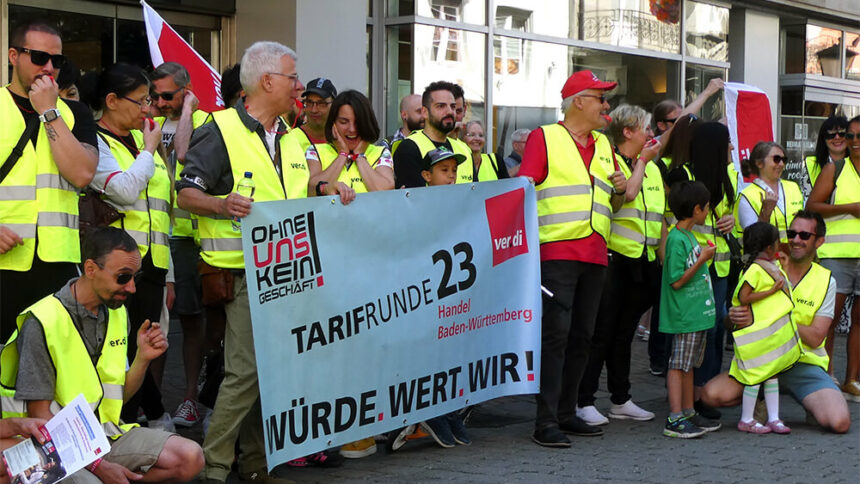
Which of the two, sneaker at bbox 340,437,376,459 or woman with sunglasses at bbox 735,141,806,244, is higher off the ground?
woman with sunglasses at bbox 735,141,806,244

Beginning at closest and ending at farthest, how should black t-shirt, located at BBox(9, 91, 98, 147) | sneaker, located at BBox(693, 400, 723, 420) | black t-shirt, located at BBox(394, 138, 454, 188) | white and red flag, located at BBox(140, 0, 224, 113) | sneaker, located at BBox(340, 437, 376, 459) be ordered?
1. black t-shirt, located at BBox(9, 91, 98, 147)
2. sneaker, located at BBox(340, 437, 376, 459)
3. black t-shirt, located at BBox(394, 138, 454, 188)
4. white and red flag, located at BBox(140, 0, 224, 113)
5. sneaker, located at BBox(693, 400, 723, 420)

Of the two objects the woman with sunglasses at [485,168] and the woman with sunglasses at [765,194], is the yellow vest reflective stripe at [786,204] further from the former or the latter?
the woman with sunglasses at [485,168]

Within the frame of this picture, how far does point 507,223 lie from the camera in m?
6.51

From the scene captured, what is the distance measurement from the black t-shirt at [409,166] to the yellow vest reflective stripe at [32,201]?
2.05 metres

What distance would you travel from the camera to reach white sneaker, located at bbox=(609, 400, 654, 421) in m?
7.29

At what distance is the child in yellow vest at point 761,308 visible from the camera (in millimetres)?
6984

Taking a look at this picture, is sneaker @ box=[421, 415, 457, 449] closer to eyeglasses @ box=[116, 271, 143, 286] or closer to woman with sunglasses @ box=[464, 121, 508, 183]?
woman with sunglasses @ box=[464, 121, 508, 183]

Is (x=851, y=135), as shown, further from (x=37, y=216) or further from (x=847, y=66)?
(x=847, y=66)

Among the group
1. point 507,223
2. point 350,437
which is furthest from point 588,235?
point 350,437

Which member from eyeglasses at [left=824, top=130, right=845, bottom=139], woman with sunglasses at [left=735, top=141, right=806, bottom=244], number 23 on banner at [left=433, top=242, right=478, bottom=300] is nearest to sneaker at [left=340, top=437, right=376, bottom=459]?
number 23 on banner at [left=433, top=242, right=478, bottom=300]

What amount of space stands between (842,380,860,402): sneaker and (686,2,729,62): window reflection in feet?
26.7

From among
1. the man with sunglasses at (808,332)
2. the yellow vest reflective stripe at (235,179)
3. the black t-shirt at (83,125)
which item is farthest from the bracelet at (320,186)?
the man with sunglasses at (808,332)

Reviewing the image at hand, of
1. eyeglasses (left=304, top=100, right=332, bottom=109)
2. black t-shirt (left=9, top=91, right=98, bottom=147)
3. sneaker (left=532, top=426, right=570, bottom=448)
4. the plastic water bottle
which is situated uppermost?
eyeglasses (left=304, top=100, right=332, bottom=109)

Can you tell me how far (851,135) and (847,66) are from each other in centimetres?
1040
